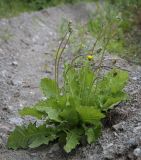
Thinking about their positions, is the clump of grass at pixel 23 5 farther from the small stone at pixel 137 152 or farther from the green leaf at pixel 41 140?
the small stone at pixel 137 152

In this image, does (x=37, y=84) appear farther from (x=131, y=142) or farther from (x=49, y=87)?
(x=131, y=142)

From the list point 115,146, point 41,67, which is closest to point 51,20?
point 41,67

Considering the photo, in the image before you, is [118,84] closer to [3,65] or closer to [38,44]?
[3,65]

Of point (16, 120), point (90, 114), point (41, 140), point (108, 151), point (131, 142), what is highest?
point (90, 114)

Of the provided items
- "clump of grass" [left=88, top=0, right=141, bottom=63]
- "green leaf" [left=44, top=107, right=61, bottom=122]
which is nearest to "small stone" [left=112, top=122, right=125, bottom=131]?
"green leaf" [left=44, top=107, right=61, bottom=122]

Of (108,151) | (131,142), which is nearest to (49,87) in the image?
(108,151)

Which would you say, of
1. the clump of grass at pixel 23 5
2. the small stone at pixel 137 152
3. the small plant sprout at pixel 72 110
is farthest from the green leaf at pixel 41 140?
the clump of grass at pixel 23 5
